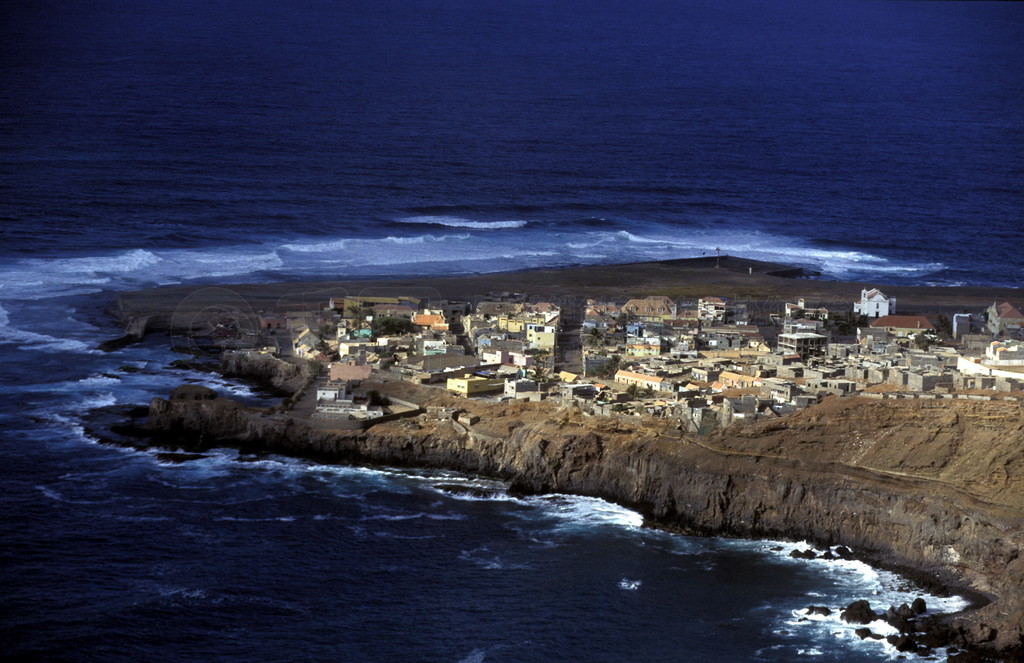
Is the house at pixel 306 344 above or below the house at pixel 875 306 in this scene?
below

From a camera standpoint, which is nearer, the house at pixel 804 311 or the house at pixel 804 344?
the house at pixel 804 344

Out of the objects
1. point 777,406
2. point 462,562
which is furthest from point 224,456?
point 777,406

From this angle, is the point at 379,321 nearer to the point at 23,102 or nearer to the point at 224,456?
the point at 224,456

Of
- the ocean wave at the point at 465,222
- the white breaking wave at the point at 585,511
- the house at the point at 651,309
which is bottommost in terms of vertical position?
the white breaking wave at the point at 585,511

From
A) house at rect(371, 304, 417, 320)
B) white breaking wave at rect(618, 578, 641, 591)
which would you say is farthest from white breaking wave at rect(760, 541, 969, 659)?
house at rect(371, 304, 417, 320)

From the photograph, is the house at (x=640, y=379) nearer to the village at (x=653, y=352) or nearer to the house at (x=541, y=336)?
the village at (x=653, y=352)

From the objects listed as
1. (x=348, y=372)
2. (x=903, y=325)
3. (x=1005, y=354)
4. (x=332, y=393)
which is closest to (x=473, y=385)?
(x=332, y=393)

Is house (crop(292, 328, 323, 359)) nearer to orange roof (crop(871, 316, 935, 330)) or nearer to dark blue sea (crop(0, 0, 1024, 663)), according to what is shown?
dark blue sea (crop(0, 0, 1024, 663))

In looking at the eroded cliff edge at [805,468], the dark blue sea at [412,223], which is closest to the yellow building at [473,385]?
the eroded cliff edge at [805,468]
